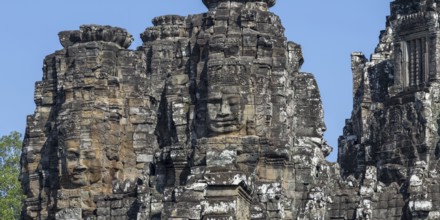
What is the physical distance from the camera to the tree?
11269 centimetres

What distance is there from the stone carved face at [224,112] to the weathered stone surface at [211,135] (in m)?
0.03

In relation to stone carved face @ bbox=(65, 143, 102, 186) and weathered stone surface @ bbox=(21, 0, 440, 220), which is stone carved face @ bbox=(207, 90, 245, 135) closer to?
weathered stone surface @ bbox=(21, 0, 440, 220)

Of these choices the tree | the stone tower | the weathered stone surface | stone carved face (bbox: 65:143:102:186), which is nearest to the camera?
the weathered stone surface

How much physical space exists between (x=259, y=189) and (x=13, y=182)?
153 feet

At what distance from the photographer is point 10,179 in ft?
379

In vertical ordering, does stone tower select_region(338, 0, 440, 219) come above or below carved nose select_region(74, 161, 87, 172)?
above

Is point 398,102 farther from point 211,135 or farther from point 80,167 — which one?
point 211,135

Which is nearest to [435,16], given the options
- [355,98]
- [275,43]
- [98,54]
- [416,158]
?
[355,98]

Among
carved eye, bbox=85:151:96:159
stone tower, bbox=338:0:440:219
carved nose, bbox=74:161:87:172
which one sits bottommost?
carved nose, bbox=74:161:87:172

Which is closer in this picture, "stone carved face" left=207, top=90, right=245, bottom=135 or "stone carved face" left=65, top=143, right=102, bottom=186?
"stone carved face" left=207, top=90, right=245, bottom=135

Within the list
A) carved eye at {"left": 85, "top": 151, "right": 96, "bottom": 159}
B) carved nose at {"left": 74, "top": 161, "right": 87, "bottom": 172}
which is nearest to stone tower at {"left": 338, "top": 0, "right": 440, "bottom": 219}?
carved eye at {"left": 85, "top": 151, "right": 96, "bottom": 159}

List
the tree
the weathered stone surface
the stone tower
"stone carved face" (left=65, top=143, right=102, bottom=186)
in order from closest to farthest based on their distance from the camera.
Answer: the weathered stone surface < "stone carved face" (left=65, top=143, right=102, bottom=186) < the stone tower < the tree

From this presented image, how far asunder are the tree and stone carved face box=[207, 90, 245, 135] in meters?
41.6

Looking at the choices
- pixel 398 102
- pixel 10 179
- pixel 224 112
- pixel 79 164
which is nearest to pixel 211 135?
pixel 224 112
